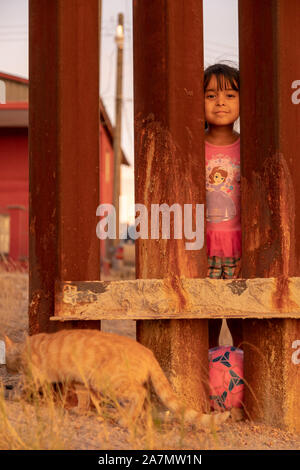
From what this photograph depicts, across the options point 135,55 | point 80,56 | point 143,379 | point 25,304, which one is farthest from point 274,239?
point 25,304

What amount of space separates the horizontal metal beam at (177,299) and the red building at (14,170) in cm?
1165

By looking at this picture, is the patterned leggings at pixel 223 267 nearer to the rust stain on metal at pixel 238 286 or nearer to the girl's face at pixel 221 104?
the rust stain on metal at pixel 238 286

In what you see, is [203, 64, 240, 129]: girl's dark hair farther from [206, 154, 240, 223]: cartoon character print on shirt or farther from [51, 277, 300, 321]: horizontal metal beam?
[51, 277, 300, 321]: horizontal metal beam

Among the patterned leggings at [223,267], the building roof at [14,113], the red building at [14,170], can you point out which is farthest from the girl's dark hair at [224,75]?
the building roof at [14,113]

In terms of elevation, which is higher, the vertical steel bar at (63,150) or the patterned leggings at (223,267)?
the vertical steel bar at (63,150)

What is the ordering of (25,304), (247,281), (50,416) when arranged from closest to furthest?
(50,416) < (247,281) < (25,304)

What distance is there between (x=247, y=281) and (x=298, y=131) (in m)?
0.88

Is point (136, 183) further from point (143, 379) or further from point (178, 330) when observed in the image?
point (143, 379)

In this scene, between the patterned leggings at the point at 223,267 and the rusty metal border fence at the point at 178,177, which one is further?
the patterned leggings at the point at 223,267

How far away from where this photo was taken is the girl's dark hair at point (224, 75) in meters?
3.12

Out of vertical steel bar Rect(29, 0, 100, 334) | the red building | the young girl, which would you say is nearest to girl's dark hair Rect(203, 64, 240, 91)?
the young girl

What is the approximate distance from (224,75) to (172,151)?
69 cm

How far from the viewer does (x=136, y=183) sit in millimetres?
2867
